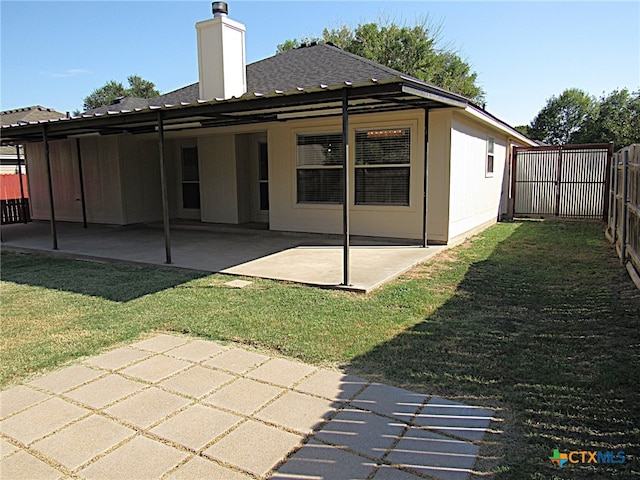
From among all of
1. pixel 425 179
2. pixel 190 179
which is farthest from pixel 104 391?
pixel 190 179

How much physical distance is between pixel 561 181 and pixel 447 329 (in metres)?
11.5

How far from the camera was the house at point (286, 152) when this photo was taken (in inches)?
306

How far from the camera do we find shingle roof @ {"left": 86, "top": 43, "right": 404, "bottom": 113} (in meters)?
8.50

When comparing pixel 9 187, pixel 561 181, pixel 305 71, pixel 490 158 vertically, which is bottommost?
pixel 561 181

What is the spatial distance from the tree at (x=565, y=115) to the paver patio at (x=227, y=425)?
42013mm

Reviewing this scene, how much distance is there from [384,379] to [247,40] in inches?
326

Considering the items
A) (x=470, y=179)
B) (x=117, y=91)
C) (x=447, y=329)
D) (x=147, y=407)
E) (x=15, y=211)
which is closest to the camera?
(x=147, y=407)

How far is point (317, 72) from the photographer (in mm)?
9234

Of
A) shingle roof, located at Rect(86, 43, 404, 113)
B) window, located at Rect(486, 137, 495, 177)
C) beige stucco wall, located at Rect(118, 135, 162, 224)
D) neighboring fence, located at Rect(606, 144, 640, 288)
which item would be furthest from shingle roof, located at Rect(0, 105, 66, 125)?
neighboring fence, located at Rect(606, 144, 640, 288)

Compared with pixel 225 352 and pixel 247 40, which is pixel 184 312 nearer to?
pixel 225 352

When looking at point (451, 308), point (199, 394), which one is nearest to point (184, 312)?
point (199, 394)

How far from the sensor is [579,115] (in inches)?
1533

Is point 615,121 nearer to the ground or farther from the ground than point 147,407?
farther from the ground

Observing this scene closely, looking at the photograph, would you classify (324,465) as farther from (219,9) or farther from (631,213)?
(219,9)
